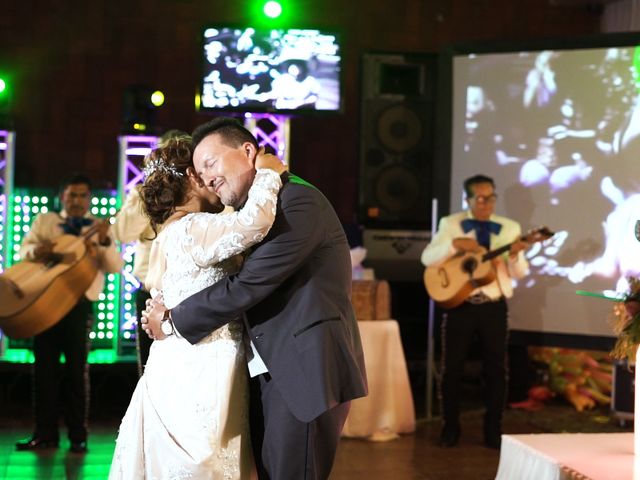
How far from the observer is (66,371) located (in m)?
6.21

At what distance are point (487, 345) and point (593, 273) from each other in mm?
1174

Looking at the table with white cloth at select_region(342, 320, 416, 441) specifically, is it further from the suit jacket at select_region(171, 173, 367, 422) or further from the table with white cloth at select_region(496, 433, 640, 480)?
the suit jacket at select_region(171, 173, 367, 422)

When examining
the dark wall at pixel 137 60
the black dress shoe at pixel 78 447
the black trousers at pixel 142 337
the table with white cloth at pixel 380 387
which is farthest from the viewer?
the dark wall at pixel 137 60

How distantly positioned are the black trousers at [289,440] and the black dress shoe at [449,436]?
344 cm

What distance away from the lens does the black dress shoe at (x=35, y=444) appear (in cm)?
607

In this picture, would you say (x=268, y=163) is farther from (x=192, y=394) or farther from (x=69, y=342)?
(x=69, y=342)

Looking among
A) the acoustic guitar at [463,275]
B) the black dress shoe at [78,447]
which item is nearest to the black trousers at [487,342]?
the acoustic guitar at [463,275]

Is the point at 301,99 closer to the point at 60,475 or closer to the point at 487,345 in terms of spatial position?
the point at 487,345

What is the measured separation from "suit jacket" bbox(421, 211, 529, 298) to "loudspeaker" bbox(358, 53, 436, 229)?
5.90ft

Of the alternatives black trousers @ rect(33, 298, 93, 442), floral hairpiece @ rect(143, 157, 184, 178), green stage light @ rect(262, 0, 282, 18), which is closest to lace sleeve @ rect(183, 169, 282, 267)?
floral hairpiece @ rect(143, 157, 184, 178)

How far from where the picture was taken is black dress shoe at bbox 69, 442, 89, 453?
19.8 ft

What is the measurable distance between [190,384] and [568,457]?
1442 millimetres

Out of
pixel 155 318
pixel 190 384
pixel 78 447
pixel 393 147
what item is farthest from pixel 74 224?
pixel 190 384

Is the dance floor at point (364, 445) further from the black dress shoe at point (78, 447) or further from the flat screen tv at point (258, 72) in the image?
the flat screen tv at point (258, 72)
